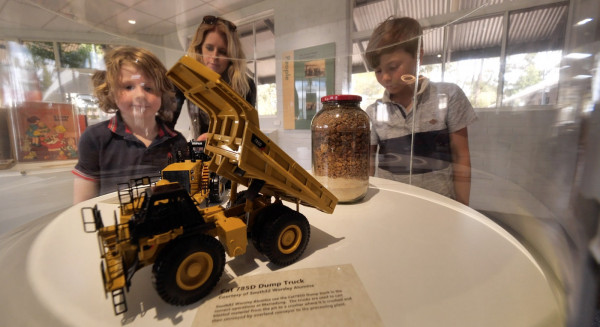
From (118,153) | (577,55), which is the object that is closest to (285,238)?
(577,55)

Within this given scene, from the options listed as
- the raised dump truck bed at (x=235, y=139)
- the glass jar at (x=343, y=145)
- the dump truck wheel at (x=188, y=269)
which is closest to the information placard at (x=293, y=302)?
the dump truck wheel at (x=188, y=269)

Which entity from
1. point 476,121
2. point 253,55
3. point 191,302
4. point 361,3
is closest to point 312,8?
point 361,3

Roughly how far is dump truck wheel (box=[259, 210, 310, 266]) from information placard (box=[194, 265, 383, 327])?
1.7 inches

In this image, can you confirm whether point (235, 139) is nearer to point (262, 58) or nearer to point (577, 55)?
point (577, 55)

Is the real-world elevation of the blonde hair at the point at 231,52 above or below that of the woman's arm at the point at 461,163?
above

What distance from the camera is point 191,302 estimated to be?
0.43 metres

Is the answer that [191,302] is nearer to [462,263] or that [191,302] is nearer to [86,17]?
[462,263]

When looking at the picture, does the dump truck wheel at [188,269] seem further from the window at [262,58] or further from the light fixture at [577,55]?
the window at [262,58]

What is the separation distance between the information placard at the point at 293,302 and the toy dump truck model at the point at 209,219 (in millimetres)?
49

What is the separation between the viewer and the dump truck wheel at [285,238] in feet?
1.75

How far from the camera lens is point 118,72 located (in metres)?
0.98

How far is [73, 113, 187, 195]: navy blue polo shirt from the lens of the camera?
39.5 inches

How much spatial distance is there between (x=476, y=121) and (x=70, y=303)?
1429mm

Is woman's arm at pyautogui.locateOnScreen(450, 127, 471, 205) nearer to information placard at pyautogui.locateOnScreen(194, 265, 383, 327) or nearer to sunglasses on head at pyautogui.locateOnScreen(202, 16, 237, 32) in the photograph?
information placard at pyautogui.locateOnScreen(194, 265, 383, 327)
